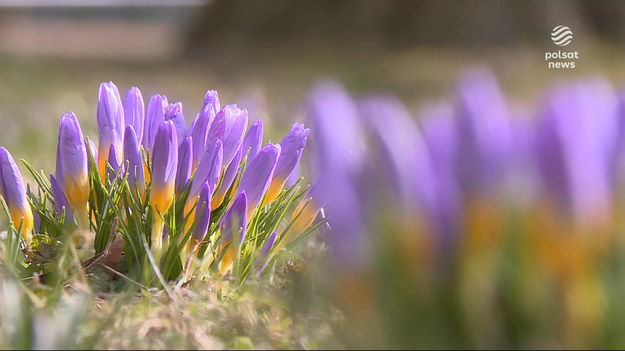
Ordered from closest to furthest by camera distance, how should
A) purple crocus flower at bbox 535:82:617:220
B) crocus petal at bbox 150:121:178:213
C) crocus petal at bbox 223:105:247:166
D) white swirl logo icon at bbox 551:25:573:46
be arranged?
purple crocus flower at bbox 535:82:617:220, crocus petal at bbox 150:121:178:213, crocus petal at bbox 223:105:247:166, white swirl logo icon at bbox 551:25:573:46

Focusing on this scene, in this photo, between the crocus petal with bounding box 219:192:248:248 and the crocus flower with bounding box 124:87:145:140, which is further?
the crocus flower with bounding box 124:87:145:140

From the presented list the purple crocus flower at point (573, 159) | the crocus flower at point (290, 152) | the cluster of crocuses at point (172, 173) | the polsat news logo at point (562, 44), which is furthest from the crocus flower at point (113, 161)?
the polsat news logo at point (562, 44)

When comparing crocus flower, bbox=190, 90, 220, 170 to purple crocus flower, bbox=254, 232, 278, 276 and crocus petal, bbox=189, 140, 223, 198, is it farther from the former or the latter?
purple crocus flower, bbox=254, 232, 278, 276

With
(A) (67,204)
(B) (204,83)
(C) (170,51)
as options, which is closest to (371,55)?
(B) (204,83)

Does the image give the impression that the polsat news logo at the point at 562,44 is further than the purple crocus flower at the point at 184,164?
Yes

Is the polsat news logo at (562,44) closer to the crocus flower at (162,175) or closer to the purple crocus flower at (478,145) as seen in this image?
the crocus flower at (162,175)

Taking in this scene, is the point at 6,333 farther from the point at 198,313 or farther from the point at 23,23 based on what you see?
the point at 23,23

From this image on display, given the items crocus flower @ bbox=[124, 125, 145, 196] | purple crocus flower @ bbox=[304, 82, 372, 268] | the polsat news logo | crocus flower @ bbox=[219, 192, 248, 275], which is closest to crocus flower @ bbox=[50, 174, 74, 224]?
crocus flower @ bbox=[124, 125, 145, 196]

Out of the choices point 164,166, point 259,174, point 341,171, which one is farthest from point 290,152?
point 341,171
